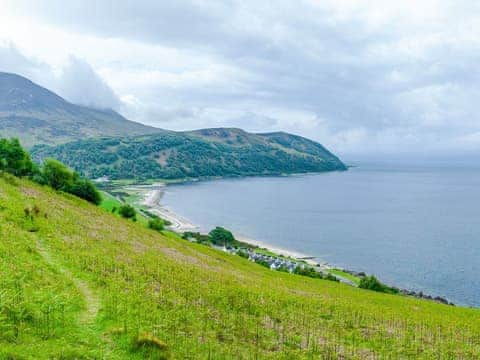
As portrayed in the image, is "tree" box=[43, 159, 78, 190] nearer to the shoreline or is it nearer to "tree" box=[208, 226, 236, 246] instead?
"tree" box=[208, 226, 236, 246]

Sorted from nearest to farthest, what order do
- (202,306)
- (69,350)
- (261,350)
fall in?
(69,350) < (261,350) < (202,306)

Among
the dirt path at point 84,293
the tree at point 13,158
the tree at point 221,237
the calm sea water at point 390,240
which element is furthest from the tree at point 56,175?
the calm sea water at point 390,240

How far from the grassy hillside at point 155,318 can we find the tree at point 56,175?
44.8 meters

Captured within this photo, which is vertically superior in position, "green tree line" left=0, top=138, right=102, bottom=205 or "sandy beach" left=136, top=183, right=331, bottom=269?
"green tree line" left=0, top=138, right=102, bottom=205

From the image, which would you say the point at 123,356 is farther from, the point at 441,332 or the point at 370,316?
the point at 441,332

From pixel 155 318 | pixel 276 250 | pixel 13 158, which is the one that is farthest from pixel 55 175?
pixel 276 250

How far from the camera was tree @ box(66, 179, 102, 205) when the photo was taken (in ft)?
262

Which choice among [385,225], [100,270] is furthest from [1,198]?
[385,225]

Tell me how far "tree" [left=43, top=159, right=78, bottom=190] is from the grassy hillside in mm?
44845

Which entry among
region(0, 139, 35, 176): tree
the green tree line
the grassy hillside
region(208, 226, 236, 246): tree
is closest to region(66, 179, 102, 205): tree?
the green tree line

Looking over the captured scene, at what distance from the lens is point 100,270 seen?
26.6m

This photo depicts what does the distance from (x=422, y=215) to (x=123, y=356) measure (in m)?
198

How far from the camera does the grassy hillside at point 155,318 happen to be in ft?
53.0

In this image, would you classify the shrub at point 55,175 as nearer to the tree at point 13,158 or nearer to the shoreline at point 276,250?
the tree at point 13,158
